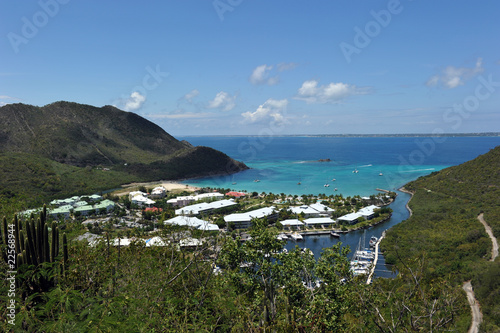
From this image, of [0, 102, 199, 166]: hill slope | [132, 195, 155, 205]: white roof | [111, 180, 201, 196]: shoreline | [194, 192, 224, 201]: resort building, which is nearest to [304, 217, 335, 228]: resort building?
[194, 192, 224, 201]: resort building

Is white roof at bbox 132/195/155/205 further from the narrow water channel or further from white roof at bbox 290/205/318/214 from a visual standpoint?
the narrow water channel

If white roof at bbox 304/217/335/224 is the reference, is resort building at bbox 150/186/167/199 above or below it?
above

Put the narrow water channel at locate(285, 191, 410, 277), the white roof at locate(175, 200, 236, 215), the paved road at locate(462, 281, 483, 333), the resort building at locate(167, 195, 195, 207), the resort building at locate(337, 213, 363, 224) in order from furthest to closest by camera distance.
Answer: the resort building at locate(167, 195, 195, 207), the white roof at locate(175, 200, 236, 215), the resort building at locate(337, 213, 363, 224), the narrow water channel at locate(285, 191, 410, 277), the paved road at locate(462, 281, 483, 333)

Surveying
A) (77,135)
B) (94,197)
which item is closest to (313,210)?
(94,197)

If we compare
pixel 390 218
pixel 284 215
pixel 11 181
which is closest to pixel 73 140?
pixel 11 181

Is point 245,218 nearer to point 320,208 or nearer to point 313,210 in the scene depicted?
point 313,210

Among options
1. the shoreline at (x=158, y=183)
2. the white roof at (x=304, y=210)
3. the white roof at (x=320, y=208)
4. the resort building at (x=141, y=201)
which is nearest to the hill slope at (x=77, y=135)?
the shoreline at (x=158, y=183)

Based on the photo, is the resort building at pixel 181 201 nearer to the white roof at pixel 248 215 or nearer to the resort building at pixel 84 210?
the resort building at pixel 84 210
